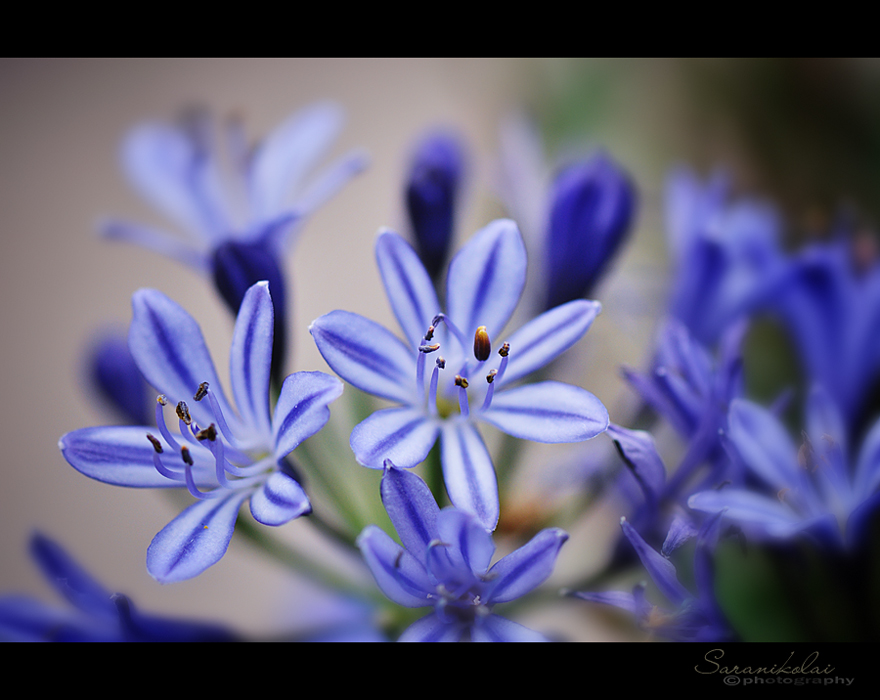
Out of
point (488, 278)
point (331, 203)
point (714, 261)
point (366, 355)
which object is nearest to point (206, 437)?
point (366, 355)

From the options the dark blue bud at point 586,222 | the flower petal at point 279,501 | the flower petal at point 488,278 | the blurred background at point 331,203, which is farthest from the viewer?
the blurred background at point 331,203

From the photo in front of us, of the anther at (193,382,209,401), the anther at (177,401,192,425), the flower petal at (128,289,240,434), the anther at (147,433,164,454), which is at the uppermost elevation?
the flower petal at (128,289,240,434)

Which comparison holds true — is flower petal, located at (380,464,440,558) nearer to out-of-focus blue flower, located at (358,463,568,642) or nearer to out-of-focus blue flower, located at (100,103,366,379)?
out-of-focus blue flower, located at (358,463,568,642)

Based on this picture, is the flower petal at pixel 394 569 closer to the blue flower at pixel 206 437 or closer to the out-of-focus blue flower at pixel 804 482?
the blue flower at pixel 206 437

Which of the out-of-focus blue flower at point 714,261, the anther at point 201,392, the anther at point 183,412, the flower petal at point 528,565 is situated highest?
the anther at point 201,392

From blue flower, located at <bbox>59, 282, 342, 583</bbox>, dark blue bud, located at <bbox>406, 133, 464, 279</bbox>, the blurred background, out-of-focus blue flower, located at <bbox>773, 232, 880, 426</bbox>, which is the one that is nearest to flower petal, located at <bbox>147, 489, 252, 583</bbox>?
blue flower, located at <bbox>59, 282, 342, 583</bbox>

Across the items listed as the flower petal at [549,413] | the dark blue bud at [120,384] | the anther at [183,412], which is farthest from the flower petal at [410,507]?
the dark blue bud at [120,384]

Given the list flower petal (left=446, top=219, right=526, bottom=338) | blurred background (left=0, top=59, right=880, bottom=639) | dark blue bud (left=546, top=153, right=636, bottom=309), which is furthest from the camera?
blurred background (left=0, top=59, right=880, bottom=639)
